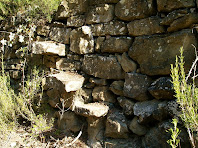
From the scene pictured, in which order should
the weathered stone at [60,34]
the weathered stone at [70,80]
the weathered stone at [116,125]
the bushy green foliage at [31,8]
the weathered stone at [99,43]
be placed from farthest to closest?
the bushy green foliage at [31,8] < the weathered stone at [60,34] < the weathered stone at [99,43] < the weathered stone at [70,80] < the weathered stone at [116,125]

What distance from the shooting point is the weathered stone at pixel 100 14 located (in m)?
2.53

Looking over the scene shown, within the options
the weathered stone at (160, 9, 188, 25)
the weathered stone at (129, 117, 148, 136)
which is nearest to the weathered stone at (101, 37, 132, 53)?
the weathered stone at (160, 9, 188, 25)

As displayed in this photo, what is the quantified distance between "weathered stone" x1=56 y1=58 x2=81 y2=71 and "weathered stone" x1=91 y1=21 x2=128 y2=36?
0.63m

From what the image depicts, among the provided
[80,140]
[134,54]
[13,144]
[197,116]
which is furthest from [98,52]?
[13,144]

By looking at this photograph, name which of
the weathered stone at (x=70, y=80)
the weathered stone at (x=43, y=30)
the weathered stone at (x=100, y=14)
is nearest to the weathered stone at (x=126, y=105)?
the weathered stone at (x=70, y=80)

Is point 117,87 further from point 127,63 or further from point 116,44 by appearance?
point 116,44

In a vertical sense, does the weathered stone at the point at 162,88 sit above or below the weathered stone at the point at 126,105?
above

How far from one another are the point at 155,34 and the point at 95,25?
3.32 ft

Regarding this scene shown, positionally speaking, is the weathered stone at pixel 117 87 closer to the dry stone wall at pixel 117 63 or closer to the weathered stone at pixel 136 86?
the dry stone wall at pixel 117 63

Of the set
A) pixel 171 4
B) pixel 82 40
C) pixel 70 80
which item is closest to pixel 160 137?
pixel 70 80

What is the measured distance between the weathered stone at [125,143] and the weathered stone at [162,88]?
2.24 feet

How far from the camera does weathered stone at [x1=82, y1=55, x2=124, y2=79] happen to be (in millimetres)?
2447

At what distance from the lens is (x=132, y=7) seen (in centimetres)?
228

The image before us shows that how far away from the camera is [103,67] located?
2.53 meters
